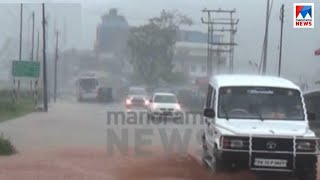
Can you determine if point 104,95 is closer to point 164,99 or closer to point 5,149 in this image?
point 164,99

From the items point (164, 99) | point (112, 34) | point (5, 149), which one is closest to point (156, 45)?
point (112, 34)

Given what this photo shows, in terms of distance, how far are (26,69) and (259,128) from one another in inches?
1665

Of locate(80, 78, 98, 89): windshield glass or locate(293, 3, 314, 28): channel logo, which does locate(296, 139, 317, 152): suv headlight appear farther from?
locate(80, 78, 98, 89): windshield glass

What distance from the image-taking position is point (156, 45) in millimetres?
99312

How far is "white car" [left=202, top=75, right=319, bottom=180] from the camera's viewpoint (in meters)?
13.4

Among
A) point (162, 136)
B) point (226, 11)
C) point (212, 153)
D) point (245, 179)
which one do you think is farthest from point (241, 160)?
point (226, 11)

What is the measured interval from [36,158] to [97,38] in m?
97.7

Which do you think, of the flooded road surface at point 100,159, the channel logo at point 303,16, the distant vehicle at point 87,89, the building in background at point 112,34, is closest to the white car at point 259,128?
the flooded road surface at point 100,159

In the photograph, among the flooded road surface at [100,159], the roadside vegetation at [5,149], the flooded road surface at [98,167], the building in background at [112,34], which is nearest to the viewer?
the flooded road surface at [98,167]

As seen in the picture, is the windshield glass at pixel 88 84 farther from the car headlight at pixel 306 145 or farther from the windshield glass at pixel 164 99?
the car headlight at pixel 306 145

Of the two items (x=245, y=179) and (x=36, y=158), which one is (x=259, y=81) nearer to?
(x=245, y=179)

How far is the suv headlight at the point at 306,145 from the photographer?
13.4 meters

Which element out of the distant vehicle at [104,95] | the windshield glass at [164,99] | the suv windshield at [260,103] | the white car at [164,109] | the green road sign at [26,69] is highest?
the suv windshield at [260,103]

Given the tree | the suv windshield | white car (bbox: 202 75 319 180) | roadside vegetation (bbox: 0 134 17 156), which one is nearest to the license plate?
white car (bbox: 202 75 319 180)
